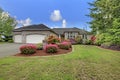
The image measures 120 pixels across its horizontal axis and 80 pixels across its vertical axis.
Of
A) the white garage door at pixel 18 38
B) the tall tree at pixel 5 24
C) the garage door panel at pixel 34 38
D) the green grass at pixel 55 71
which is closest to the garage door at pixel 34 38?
the garage door panel at pixel 34 38

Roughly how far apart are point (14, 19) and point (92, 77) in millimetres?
52031

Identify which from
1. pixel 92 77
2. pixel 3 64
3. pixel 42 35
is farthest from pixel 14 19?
pixel 92 77

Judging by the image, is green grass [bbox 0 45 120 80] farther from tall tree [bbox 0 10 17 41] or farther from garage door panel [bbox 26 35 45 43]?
tall tree [bbox 0 10 17 41]

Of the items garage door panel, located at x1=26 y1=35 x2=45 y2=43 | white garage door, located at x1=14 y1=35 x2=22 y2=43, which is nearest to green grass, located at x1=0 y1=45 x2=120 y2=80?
garage door panel, located at x1=26 y1=35 x2=45 y2=43

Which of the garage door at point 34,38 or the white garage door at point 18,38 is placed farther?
the white garage door at point 18,38

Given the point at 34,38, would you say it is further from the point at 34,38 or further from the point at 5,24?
the point at 5,24

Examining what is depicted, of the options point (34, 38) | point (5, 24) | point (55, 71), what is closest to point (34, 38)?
point (34, 38)

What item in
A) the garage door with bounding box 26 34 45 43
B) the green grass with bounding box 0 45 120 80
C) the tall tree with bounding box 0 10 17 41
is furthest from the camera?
Result: the tall tree with bounding box 0 10 17 41

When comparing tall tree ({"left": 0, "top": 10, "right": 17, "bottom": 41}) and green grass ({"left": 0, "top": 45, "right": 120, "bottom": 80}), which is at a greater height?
tall tree ({"left": 0, "top": 10, "right": 17, "bottom": 41})

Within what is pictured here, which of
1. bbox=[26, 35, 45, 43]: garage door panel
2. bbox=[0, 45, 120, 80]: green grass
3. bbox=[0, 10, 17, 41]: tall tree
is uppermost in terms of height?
bbox=[0, 10, 17, 41]: tall tree

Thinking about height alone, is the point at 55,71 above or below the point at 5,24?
below

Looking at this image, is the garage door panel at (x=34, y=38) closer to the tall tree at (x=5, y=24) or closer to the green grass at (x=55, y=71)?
the tall tree at (x=5, y=24)

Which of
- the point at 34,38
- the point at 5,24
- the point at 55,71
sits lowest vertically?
the point at 55,71

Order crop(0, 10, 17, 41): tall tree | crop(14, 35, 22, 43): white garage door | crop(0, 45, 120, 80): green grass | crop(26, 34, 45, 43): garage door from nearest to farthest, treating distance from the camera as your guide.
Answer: crop(0, 45, 120, 80): green grass, crop(26, 34, 45, 43): garage door, crop(14, 35, 22, 43): white garage door, crop(0, 10, 17, 41): tall tree
